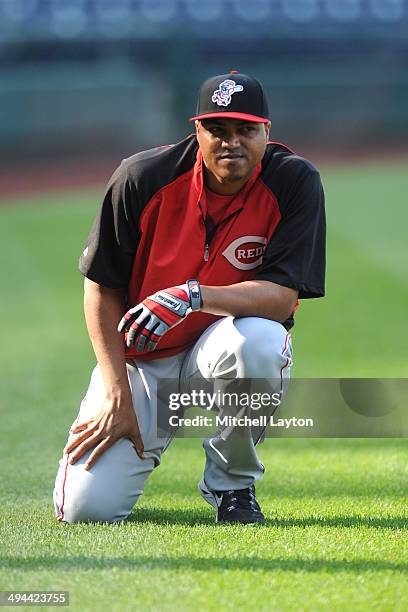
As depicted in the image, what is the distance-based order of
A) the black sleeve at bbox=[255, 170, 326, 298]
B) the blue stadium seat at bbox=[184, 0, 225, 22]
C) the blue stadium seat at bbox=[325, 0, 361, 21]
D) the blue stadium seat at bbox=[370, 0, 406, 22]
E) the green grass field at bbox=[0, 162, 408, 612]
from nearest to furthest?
1. the green grass field at bbox=[0, 162, 408, 612]
2. the black sleeve at bbox=[255, 170, 326, 298]
3. the blue stadium seat at bbox=[184, 0, 225, 22]
4. the blue stadium seat at bbox=[325, 0, 361, 21]
5. the blue stadium seat at bbox=[370, 0, 406, 22]

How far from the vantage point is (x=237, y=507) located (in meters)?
3.82

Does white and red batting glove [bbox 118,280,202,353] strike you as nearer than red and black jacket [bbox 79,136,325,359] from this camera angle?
Yes

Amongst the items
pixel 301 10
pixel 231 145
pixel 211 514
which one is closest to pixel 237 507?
pixel 211 514

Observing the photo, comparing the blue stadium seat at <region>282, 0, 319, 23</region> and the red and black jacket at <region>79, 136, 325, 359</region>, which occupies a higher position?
Result: the blue stadium seat at <region>282, 0, 319, 23</region>

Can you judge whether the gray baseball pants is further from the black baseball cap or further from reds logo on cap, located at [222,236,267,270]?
the black baseball cap

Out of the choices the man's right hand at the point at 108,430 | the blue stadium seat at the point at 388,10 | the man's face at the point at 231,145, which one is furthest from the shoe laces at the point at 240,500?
the blue stadium seat at the point at 388,10

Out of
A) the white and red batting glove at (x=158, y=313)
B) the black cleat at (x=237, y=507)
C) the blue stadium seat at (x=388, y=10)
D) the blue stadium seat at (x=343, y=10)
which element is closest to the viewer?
the white and red batting glove at (x=158, y=313)

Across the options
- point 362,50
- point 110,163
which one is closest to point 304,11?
point 362,50

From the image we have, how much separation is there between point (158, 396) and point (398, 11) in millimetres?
23445

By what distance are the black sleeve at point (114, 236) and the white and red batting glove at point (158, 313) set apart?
292 mm

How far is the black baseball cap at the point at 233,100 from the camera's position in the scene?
3.74 m

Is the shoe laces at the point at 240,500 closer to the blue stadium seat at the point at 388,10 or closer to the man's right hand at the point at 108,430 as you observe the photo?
the man's right hand at the point at 108,430

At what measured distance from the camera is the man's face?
3.78 meters

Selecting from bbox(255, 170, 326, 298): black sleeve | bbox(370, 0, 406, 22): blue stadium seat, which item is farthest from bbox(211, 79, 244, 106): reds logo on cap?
bbox(370, 0, 406, 22): blue stadium seat
